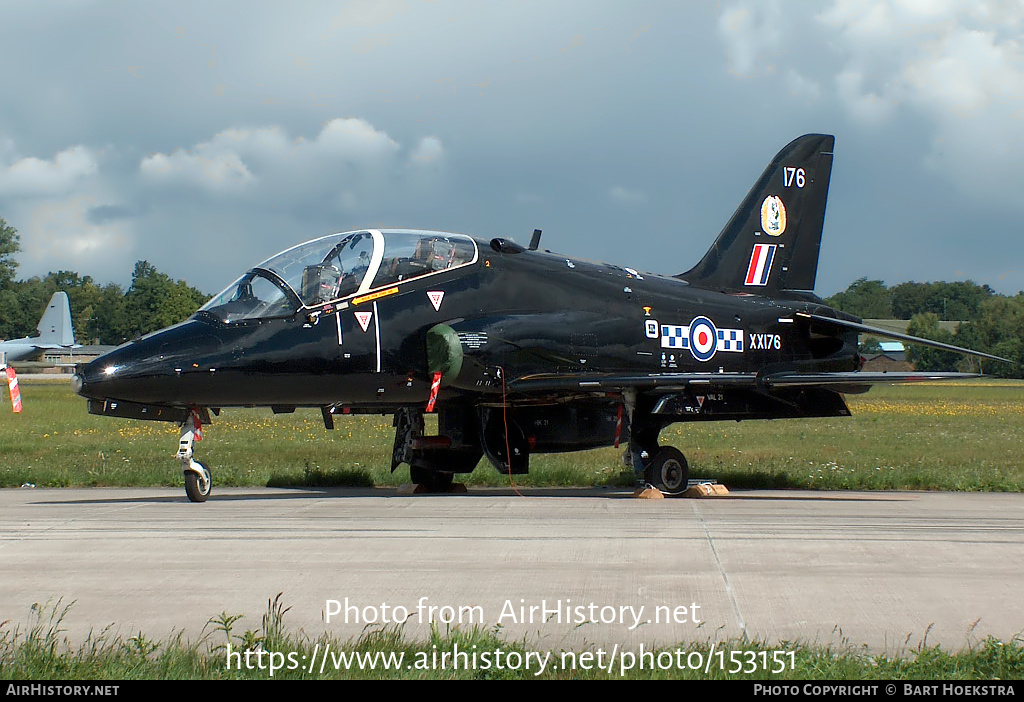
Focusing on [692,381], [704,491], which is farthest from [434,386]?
[704,491]

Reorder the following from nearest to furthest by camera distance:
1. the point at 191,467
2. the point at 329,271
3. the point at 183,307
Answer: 1. the point at 191,467
2. the point at 329,271
3. the point at 183,307

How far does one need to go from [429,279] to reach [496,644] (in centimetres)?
932

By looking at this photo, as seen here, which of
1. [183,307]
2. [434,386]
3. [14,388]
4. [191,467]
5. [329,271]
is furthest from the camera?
[183,307]

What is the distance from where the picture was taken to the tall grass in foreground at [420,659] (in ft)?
17.4

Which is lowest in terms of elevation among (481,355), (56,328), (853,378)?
(853,378)

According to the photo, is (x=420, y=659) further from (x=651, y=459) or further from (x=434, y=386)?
(x=651, y=459)

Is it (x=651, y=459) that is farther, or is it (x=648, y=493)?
(x=651, y=459)

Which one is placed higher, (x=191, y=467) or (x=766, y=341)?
(x=766, y=341)

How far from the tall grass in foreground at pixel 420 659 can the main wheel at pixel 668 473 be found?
31.3 ft

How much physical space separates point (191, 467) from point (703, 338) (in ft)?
25.9

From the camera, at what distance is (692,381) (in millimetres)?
14938

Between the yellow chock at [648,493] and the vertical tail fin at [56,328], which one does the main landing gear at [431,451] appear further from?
the vertical tail fin at [56,328]

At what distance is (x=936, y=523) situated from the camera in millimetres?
11453
